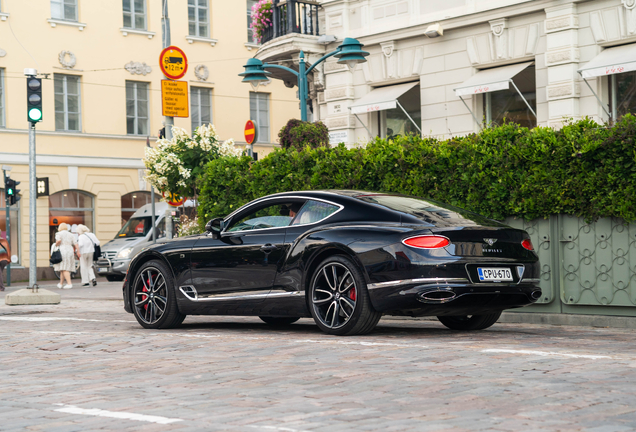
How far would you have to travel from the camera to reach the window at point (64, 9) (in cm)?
3369

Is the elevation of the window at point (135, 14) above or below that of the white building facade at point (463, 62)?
above

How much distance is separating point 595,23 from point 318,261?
1072 cm

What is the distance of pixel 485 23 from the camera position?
18.8 m

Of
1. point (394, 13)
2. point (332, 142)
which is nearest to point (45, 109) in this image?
point (332, 142)

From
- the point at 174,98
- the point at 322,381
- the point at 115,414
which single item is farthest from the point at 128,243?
the point at 115,414

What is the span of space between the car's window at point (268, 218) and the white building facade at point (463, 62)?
7.83m

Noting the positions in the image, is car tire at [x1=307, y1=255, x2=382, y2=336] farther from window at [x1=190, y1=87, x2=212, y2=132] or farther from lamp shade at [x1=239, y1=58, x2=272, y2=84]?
window at [x1=190, y1=87, x2=212, y2=132]

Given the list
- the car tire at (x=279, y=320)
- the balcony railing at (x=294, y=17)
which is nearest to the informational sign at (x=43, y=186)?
the balcony railing at (x=294, y=17)

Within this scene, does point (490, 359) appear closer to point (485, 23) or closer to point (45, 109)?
point (485, 23)

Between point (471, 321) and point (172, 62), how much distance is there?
11.2m

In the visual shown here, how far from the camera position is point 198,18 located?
37.9 m

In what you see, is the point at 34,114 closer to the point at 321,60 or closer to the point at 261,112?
the point at 321,60

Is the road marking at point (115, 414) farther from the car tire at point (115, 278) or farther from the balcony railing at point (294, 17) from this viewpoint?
the car tire at point (115, 278)

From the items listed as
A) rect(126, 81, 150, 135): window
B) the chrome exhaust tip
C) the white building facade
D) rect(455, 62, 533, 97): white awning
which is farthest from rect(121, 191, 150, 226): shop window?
the chrome exhaust tip
